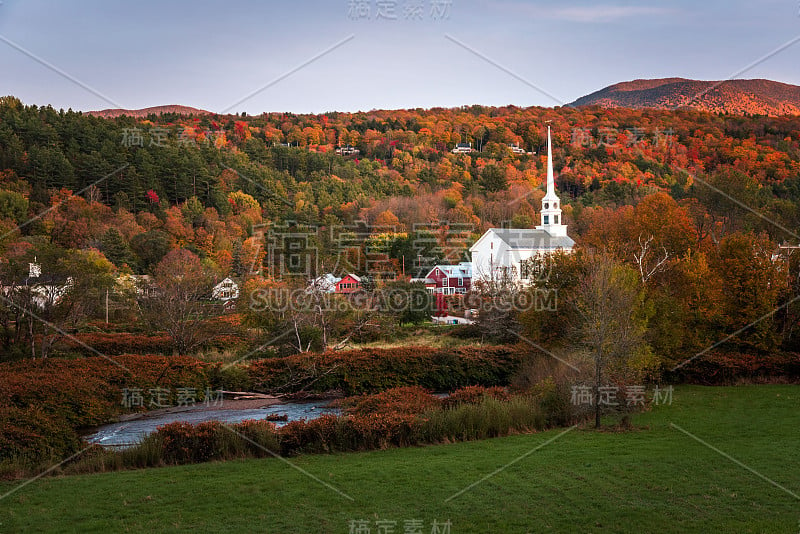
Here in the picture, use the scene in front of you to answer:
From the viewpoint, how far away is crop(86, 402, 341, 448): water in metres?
19.0

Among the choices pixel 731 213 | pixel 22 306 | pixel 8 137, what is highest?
pixel 8 137

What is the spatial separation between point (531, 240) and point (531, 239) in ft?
0.60

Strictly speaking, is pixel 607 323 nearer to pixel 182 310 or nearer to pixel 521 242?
pixel 182 310

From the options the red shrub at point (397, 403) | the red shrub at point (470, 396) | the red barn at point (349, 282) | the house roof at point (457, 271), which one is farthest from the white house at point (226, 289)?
the red shrub at point (470, 396)

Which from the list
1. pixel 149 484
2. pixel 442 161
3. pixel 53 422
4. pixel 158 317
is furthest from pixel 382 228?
pixel 149 484

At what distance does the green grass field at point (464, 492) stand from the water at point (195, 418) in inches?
271

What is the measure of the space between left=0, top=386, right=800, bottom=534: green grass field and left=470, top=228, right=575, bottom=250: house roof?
41647 mm

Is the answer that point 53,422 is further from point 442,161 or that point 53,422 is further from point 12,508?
point 442,161

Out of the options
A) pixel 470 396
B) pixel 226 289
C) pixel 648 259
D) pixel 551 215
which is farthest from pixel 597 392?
pixel 551 215

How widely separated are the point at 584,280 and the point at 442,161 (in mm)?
83426

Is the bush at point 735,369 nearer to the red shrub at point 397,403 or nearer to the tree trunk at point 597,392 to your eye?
the tree trunk at point 597,392

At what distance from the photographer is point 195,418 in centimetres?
2191

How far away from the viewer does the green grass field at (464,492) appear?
9133 mm

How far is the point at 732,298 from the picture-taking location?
2728 cm
